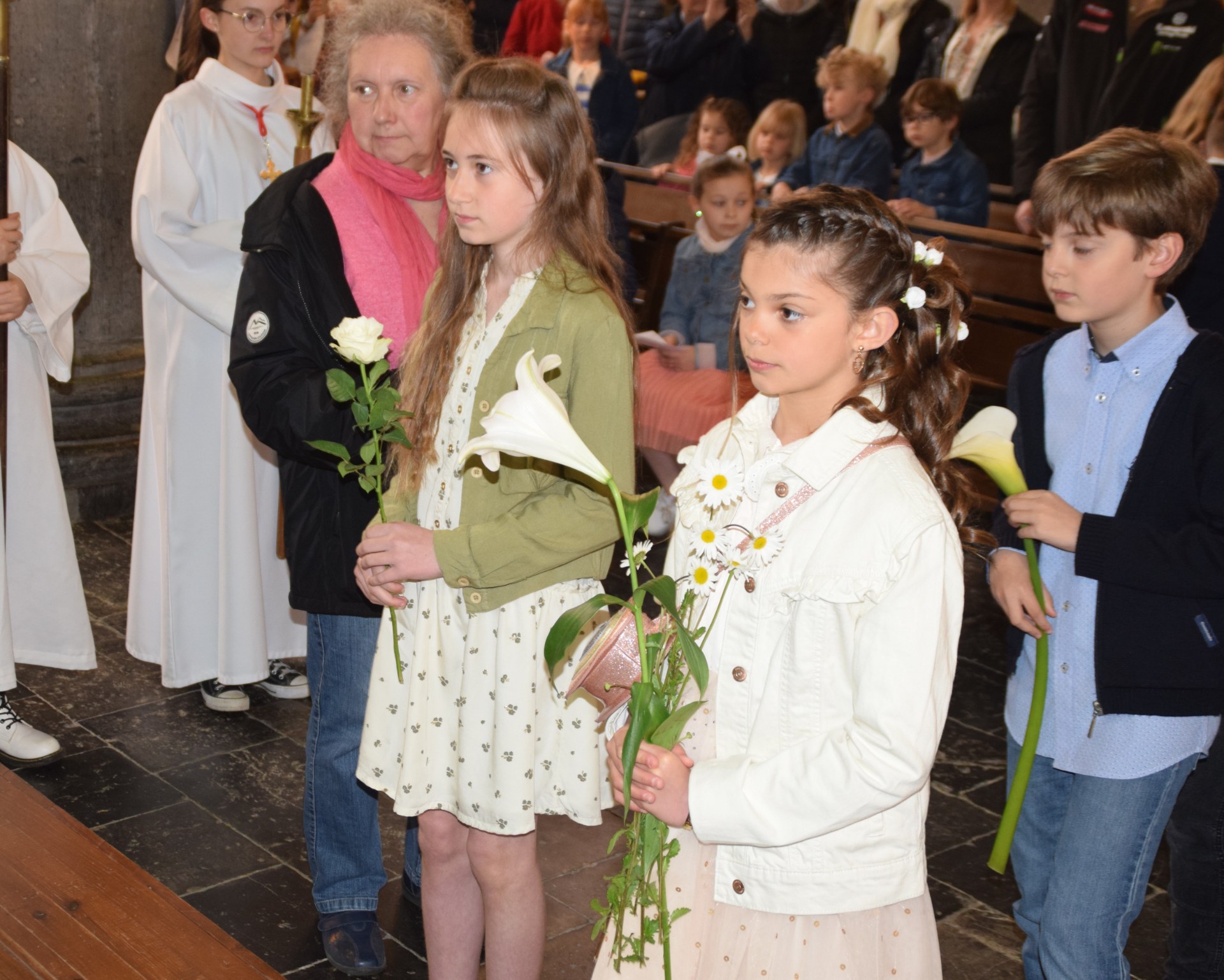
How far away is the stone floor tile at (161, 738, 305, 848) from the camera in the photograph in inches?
128

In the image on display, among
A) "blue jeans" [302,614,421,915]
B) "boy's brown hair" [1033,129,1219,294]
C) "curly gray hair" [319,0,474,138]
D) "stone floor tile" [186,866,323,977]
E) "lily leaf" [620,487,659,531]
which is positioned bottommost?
"stone floor tile" [186,866,323,977]

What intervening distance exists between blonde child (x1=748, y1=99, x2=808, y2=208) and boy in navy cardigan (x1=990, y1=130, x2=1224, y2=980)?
4805 mm

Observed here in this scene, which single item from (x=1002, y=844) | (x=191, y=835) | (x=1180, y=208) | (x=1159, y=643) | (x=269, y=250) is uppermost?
(x=1180, y=208)

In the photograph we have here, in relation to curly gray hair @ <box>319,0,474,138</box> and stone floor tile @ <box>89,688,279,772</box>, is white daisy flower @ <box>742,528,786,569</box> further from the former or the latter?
stone floor tile @ <box>89,688,279,772</box>

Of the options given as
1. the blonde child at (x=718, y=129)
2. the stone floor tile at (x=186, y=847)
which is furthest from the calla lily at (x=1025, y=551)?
the blonde child at (x=718, y=129)

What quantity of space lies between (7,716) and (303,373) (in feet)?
5.39

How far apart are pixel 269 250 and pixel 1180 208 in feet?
5.15

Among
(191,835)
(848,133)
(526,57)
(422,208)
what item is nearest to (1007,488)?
(526,57)

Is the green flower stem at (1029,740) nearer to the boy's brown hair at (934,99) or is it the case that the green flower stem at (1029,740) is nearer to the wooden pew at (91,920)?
the wooden pew at (91,920)

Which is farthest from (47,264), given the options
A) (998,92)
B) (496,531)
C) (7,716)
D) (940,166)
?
(998,92)

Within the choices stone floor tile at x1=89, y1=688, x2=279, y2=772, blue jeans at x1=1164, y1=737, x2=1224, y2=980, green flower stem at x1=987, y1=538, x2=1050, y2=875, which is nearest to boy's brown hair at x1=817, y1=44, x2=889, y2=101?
stone floor tile at x1=89, y1=688, x2=279, y2=772

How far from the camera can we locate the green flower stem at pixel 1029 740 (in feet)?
6.97

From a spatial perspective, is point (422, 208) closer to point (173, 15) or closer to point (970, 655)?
point (970, 655)

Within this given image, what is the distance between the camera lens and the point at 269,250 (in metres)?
2.51
